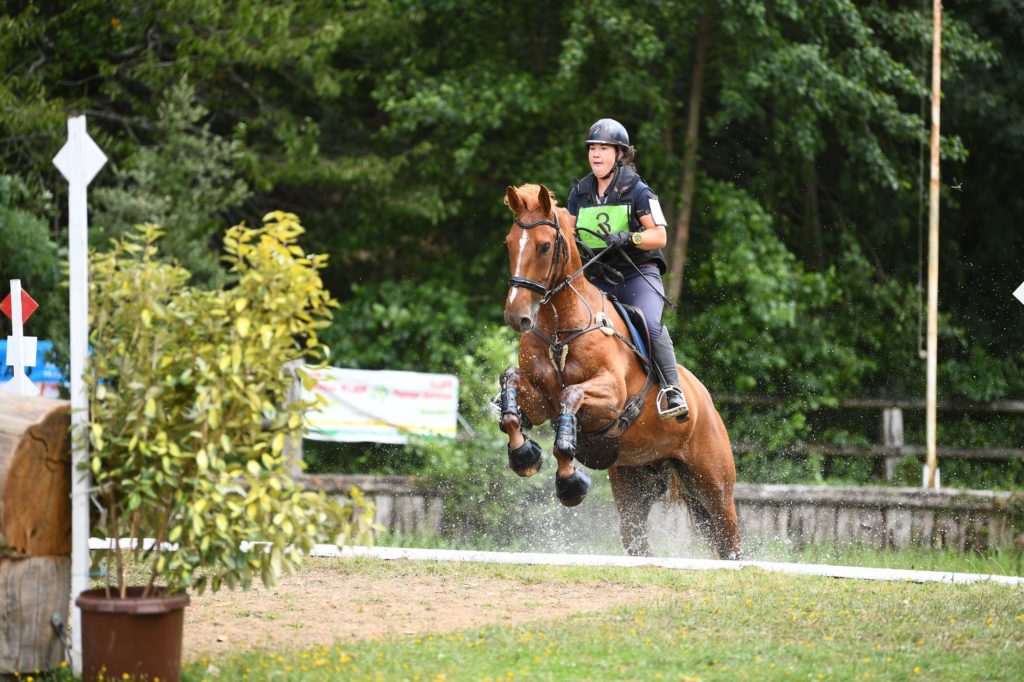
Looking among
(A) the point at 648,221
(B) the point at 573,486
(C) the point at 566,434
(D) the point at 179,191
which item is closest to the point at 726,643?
(C) the point at 566,434

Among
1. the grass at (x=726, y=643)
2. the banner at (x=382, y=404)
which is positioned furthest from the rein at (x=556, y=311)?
the banner at (x=382, y=404)

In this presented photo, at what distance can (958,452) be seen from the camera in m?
15.2

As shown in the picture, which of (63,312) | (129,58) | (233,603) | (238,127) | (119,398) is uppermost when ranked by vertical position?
(129,58)

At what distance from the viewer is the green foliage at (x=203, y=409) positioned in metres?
5.62

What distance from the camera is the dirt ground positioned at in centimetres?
690

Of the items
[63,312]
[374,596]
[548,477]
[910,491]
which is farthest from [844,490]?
[63,312]

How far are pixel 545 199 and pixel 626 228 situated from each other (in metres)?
0.89

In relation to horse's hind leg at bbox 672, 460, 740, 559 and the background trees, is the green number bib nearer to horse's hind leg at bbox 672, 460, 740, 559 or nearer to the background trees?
horse's hind leg at bbox 672, 460, 740, 559

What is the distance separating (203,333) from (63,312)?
30.6 feet

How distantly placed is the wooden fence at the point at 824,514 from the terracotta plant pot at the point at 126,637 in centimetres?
622

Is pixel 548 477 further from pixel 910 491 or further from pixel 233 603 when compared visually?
pixel 233 603

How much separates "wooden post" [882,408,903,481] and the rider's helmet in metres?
7.81

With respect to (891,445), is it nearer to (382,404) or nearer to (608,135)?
(382,404)

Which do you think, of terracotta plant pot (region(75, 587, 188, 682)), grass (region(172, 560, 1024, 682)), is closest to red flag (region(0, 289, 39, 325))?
grass (region(172, 560, 1024, 682))
